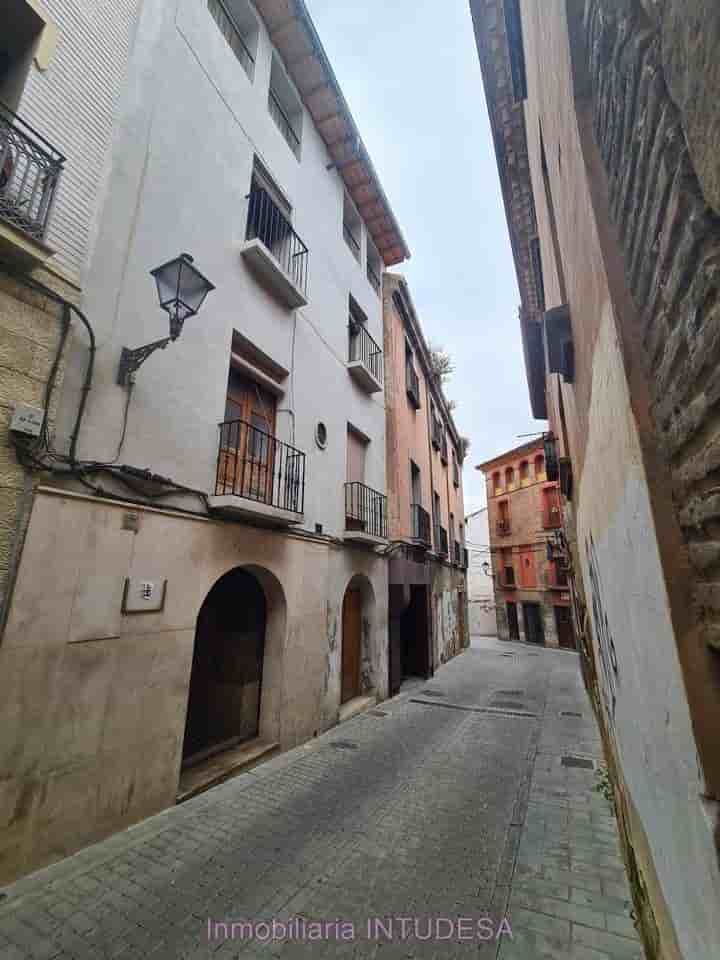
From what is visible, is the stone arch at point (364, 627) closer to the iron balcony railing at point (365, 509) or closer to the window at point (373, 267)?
the iron balcony railing at point (365, 509)

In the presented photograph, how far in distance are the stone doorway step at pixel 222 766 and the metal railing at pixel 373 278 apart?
36.3ft

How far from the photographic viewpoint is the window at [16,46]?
145 inches

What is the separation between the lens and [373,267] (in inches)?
472

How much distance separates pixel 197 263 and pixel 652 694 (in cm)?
612

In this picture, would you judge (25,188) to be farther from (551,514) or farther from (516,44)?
(551,514)

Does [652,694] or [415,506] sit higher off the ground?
[415,506]

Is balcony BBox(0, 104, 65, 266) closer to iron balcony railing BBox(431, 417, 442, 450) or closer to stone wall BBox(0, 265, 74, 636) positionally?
stone wall BBox(0, 265, 74, 636)

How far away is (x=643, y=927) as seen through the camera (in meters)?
2.52

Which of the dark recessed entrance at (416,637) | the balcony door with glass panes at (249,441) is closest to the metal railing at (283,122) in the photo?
the balcony door with glass panes at (249,441)

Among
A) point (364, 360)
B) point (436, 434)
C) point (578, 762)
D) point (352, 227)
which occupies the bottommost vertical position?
point (578, 762)

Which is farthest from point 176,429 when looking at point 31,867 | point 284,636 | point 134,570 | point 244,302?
point 31,867

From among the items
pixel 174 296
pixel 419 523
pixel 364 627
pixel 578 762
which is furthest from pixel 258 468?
pixel 419 523

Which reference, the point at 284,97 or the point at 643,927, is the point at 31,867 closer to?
the point at 643,927

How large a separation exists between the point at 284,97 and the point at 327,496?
818cm
